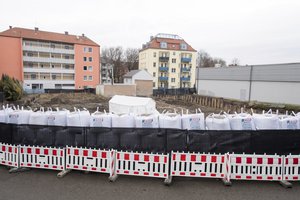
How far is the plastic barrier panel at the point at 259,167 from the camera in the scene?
15.3 feet

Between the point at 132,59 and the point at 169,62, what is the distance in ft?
63.0

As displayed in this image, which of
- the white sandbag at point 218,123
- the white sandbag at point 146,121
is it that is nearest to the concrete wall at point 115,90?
the white sandbag at point 146,121

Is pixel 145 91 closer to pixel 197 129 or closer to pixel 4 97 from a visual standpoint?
pixel 4 97

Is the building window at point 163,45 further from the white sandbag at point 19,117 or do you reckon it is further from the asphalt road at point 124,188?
the asphalt road at point 124,188

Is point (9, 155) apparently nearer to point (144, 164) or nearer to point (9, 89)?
point (144, 164)

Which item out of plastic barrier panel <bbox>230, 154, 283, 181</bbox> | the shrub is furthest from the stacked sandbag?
the shrub

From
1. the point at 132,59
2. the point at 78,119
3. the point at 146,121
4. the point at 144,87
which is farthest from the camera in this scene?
the point at 132,59

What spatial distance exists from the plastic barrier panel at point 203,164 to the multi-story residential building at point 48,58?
47.3 m

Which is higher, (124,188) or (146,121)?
(146,121)

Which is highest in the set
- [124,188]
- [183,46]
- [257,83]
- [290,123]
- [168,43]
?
[168,43]

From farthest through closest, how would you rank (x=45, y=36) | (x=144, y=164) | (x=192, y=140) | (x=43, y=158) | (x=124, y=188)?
1. (x=45, y=36)
2. (x=43, y=158)
3. (x=192, y=140)
4. (x=144, y=164)
5. (x=124, y=188)

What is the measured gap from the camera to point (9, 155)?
531 centimetres

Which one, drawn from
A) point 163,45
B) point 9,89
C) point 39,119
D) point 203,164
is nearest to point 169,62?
point 163,45

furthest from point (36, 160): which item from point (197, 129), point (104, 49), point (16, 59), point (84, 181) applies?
point (104, 49)
